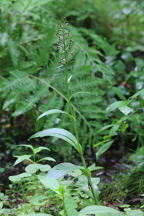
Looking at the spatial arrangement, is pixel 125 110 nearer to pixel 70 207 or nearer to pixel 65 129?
pixel 70 207

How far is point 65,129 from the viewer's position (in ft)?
7.72

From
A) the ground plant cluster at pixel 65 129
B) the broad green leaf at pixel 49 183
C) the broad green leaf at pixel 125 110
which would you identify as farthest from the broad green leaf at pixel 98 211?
the broad green leaf at pixel 125 110

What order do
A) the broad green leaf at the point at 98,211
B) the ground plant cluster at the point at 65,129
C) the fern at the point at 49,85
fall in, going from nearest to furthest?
the broad green leaf at the point at 98,211 → the ground plant cluster at the point at 65,129 → the fern at the point at 49,85

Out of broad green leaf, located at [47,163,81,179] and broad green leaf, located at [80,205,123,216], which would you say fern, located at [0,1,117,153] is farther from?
broad green leaf, located at [80,205,123,216]

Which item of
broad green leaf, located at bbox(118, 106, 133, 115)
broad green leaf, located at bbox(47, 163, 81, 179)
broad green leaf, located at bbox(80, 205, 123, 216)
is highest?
broad green leaf, located at bbox(118, 106, 133, 115)

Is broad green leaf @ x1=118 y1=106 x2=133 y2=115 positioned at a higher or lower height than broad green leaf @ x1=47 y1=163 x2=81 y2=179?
higher

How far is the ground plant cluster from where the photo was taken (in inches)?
54.1

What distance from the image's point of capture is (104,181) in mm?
1930

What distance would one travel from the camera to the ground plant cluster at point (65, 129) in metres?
1.38

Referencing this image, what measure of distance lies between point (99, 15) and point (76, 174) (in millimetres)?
2677

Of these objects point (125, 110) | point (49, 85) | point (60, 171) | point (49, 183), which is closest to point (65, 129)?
point (49, 85)

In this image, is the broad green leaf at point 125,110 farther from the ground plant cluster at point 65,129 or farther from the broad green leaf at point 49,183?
the broad green leaf at point 49,183

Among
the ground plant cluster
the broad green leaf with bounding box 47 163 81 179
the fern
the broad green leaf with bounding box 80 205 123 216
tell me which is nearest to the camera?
the broad green leaf with bounding box 80 205 123 216

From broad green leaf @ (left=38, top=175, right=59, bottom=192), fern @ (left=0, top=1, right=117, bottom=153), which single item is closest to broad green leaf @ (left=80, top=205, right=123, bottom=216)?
broad green leaf @ (left=38, top=175, right=59, bottom=192)
